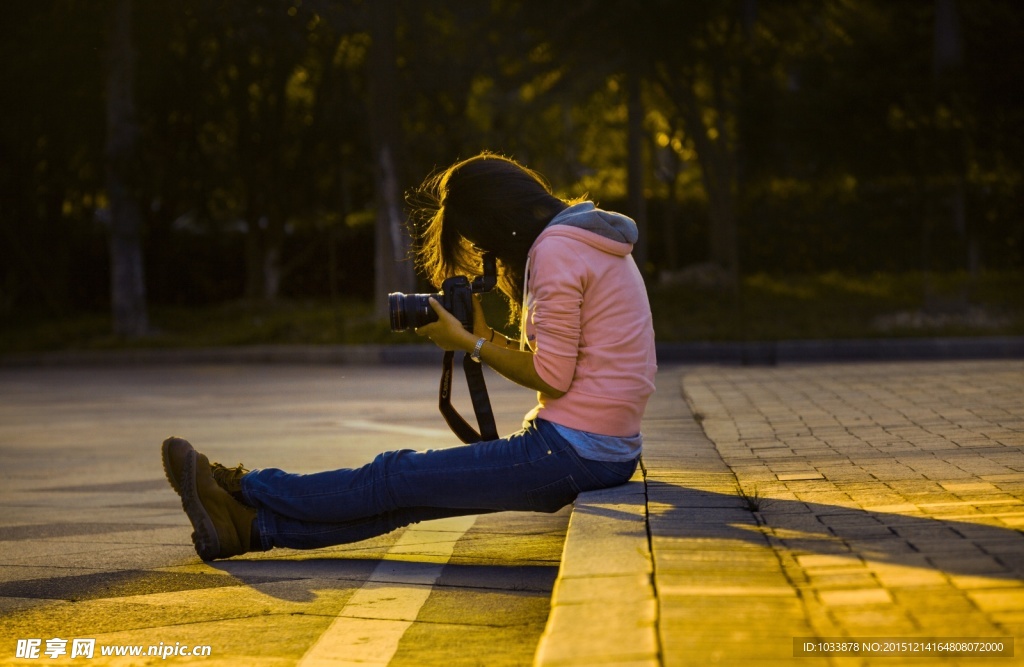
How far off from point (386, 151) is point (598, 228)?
15915 millimetres

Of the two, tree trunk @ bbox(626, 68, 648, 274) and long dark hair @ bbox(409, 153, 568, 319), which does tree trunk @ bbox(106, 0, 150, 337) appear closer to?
tree trunk @ bbox(626, 68, 648, 274)

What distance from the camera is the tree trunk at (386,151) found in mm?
20141

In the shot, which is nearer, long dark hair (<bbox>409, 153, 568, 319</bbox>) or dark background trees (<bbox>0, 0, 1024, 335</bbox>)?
long dark hair (<bbox>409, 153, 568, 319</bbox>)

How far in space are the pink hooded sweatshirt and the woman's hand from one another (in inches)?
7.6

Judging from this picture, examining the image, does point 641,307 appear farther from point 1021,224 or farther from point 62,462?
point 1021,224

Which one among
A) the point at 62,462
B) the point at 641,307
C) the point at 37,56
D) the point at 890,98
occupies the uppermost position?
the point at 37,56

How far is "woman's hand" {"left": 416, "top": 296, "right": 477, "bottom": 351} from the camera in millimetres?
5148

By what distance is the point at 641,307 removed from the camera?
5.14 meters

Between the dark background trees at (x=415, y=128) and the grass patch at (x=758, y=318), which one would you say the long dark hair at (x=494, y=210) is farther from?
the dark background trees at (x=415, y=128)

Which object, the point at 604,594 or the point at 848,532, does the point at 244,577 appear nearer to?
the point at 604,594

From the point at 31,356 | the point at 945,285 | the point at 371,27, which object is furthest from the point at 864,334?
the point at 31,356

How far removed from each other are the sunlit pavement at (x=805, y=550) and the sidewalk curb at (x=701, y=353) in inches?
328

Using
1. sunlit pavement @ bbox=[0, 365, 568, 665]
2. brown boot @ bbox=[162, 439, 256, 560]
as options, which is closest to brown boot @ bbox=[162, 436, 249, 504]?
brown boot @ bbox=[162, 439, 256, 560]

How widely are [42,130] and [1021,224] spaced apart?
50.7 ft
